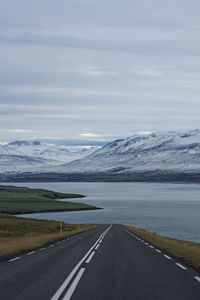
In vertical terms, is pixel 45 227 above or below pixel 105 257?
below

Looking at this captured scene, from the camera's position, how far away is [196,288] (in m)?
11.9

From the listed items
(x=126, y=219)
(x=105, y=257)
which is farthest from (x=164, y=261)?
(x=126, y=219)

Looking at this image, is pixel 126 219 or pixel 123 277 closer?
pixel 123 277

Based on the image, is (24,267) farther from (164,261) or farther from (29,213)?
(29,213)

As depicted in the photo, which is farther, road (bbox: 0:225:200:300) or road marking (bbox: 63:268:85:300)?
road (bbox: 0:225:200:300)

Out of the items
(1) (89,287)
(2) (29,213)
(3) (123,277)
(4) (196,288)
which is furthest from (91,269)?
(2) (29,213)

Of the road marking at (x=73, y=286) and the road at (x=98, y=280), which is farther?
the road at (x=98, y=280)

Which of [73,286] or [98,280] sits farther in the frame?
[98,280]

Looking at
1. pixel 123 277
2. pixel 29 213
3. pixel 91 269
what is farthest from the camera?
pixel 29 213

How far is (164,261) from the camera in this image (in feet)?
61.4

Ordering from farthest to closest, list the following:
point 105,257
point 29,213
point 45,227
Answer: point 29,213 < point 45,227 < point 105,257

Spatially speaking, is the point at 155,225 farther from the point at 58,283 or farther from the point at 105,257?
the point at 58,283

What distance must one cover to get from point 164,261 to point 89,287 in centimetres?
742

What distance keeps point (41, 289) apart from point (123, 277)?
136 inches
